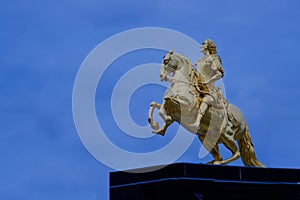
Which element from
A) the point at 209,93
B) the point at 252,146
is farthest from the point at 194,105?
the point at 252,146

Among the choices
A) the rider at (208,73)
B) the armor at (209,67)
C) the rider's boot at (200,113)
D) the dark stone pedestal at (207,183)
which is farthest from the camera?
the armor at (209,67)

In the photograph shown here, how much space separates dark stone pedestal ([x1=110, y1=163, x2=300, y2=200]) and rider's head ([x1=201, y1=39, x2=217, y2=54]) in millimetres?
A: 2898

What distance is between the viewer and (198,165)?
20.4 m

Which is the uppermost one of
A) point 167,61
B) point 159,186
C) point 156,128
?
point 167,61

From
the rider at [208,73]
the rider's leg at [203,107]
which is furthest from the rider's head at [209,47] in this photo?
the rider's leg at [203,107]

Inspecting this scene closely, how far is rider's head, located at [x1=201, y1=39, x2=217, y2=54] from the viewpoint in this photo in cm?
2247

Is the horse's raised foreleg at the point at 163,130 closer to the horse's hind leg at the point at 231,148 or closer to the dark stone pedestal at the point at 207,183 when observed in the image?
the dark stone pedestal at the point at 207,183

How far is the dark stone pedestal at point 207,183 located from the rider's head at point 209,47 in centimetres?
290

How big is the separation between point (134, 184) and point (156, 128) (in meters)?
1.34

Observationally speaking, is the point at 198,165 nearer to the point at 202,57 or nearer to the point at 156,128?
the point at 156,128

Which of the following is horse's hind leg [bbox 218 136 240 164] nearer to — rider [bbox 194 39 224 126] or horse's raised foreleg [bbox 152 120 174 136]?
rider [bbox 194 39 224 126]

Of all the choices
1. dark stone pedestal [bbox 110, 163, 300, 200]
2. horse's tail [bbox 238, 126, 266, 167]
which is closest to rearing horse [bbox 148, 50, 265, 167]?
horse's tail [bbox 238, 126, 266, 167]

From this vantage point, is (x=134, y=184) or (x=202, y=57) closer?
(x=134, y=184)

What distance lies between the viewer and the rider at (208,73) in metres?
21.7
